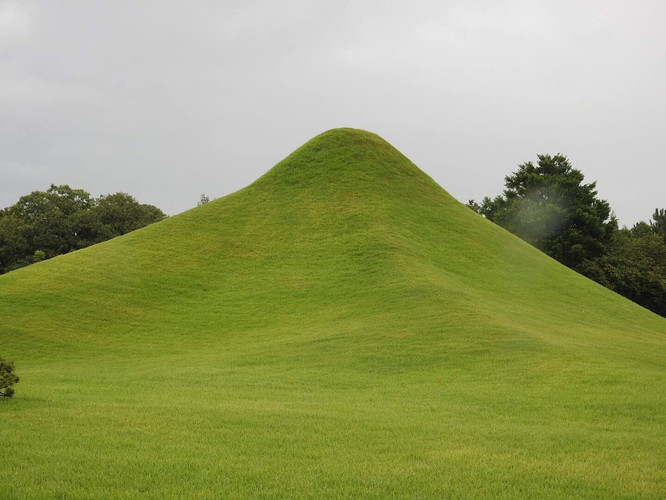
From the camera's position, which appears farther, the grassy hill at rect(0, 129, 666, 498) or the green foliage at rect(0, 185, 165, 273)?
the green foliage at rect(0, 185, 165, 273)

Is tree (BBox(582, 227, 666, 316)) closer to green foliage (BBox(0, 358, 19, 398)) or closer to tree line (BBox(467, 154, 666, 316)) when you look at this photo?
tree line (BBox(467, 154, 666, 316))

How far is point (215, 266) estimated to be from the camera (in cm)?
3250

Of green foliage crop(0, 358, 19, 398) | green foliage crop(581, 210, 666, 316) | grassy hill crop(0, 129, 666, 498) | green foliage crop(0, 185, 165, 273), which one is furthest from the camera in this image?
green foliage crop(0, 185, 165, 273)

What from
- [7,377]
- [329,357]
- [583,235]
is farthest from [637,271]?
[7,377]

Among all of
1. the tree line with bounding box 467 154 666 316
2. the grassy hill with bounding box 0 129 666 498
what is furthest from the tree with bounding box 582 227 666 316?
the grassy hill with bounding box 0 129 666 498

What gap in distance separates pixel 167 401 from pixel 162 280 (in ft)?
60.0

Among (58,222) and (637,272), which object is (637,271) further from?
(58,222)

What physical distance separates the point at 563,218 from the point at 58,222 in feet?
152

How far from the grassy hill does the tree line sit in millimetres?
15228

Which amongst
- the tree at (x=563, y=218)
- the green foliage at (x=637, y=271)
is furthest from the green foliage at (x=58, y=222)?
the green foliage at (x=637, y=271)

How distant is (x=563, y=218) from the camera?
54.9 m

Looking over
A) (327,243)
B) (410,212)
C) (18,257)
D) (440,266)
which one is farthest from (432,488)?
(18,257)

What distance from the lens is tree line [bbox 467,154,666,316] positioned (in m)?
51.2

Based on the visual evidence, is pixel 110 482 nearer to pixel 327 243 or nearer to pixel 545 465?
pixel 545 465
